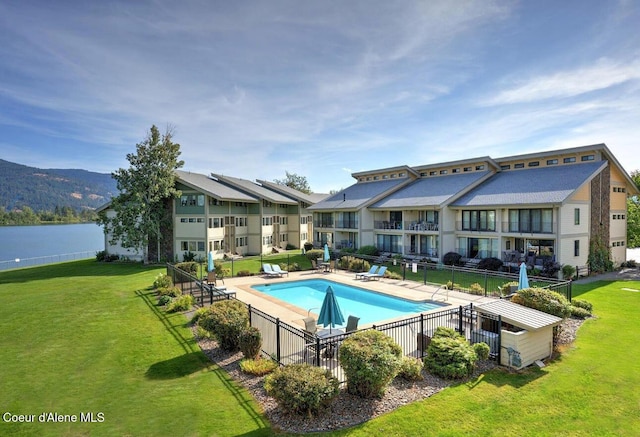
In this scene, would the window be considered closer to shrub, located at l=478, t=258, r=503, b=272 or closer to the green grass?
shrub, located at l=478, t=258, r=503, b=272

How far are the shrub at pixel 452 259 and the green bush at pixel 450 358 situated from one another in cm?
2050

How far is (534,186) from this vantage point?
89.0 feet

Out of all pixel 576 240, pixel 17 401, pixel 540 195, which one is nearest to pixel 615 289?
pixel 576 240

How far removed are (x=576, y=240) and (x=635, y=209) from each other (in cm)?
1490

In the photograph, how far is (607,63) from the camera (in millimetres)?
16766

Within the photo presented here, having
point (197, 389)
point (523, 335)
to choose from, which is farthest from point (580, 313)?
point (197, 389)

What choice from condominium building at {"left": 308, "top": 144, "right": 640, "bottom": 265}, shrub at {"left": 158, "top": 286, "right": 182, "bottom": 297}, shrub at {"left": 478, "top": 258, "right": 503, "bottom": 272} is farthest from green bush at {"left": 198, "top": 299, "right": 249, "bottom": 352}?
condominium building at {"left": 308, "top": 144, "right": 640, "bottom": 265}

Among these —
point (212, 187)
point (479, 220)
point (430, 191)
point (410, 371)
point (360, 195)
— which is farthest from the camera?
point (360, 195)

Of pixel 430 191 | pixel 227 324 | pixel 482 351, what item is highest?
pixel 430 191

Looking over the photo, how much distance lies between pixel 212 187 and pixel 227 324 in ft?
96.5

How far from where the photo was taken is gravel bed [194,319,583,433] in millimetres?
7168

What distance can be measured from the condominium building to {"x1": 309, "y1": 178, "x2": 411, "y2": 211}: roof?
16cm

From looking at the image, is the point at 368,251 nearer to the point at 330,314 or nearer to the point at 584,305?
the point at 584,305

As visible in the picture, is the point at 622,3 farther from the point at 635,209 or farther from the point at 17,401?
the point at 635,209
